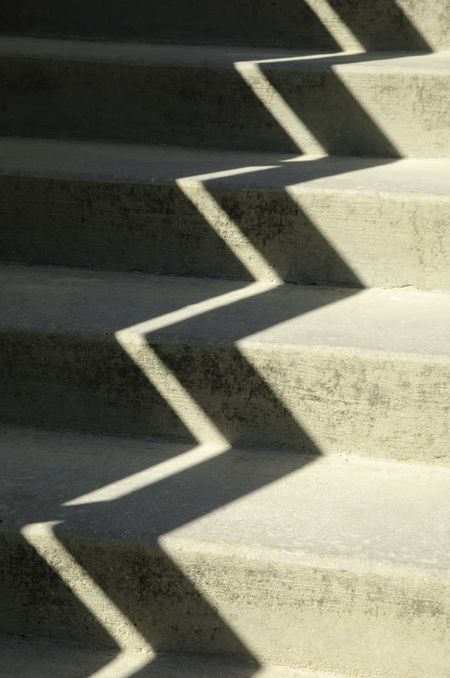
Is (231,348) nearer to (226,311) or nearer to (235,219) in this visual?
(226,311)

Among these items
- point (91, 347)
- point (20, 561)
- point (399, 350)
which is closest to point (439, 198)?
point (399, 350)

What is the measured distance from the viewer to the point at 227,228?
93.2 inches

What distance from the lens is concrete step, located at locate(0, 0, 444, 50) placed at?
9.45 feet

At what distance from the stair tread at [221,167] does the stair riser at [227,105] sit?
38 millimetres

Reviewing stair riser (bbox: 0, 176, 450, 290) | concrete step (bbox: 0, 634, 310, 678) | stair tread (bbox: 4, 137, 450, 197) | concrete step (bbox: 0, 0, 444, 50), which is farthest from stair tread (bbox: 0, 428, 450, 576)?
concrete step (bbox: 0, 0, 444, 50)

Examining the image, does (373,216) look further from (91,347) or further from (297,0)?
(297,0)

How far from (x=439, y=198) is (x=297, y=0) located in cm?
94

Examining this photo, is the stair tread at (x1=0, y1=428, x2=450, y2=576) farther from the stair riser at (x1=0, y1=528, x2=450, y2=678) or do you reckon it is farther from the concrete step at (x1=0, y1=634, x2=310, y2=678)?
the concrete step at (x1=0, y1=634, x2=310, y2=678)

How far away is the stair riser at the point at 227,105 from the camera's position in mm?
2586

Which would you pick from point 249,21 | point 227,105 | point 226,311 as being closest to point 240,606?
point 226,311

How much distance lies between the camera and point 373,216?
7.50ft

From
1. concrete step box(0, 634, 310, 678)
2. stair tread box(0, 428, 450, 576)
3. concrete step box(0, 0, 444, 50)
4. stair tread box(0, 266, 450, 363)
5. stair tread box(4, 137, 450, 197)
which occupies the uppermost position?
concrete step box(0, 0, 444, 50)

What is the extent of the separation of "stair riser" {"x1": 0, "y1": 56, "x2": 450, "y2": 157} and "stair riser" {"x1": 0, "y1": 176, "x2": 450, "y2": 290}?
0.40 m

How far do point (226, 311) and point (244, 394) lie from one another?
0.66 ft
